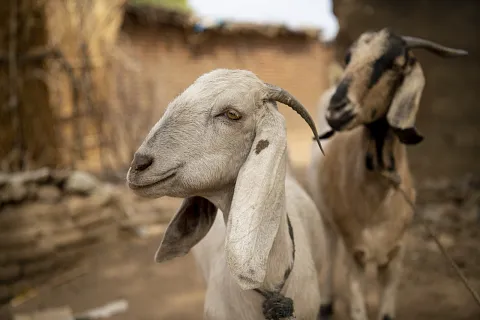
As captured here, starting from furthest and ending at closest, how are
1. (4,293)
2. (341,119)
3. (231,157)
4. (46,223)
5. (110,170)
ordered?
(110,170) < (46,223) < (4,293) < (341,119) < (231,157)

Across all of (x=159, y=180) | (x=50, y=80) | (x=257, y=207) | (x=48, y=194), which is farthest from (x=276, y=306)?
(x=50, y=80)

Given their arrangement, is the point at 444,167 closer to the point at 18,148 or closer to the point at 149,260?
the point at 149,260

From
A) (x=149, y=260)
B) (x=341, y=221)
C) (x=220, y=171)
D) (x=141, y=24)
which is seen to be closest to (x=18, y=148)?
(x=149, y=260)

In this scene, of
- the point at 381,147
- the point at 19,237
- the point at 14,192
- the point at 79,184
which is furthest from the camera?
the point at 79,184

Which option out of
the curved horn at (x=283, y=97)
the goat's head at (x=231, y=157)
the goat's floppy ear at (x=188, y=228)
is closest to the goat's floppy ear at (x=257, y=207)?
the goat's head at (x=231, y=157)

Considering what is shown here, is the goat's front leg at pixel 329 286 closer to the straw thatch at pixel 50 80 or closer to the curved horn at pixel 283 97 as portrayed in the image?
the curved horn at pixel 283 97

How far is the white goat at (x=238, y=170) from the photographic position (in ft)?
5.58

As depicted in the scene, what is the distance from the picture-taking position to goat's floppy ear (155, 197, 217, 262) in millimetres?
2201

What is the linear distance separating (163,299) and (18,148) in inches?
126

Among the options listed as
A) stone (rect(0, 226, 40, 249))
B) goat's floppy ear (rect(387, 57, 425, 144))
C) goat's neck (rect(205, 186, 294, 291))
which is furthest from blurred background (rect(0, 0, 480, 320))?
goat's neck (rect(205, 186, 294, 291))

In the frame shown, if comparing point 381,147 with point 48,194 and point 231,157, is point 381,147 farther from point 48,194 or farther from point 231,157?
point 48,194

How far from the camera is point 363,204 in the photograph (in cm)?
302

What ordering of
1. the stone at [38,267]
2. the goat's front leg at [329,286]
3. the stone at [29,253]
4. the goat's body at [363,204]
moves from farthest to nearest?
the stone at [38,267], the stone at [29,253], the goat's front leg at [329,286], the goat's body at [363,204]

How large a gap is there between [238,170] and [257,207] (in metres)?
0.20
